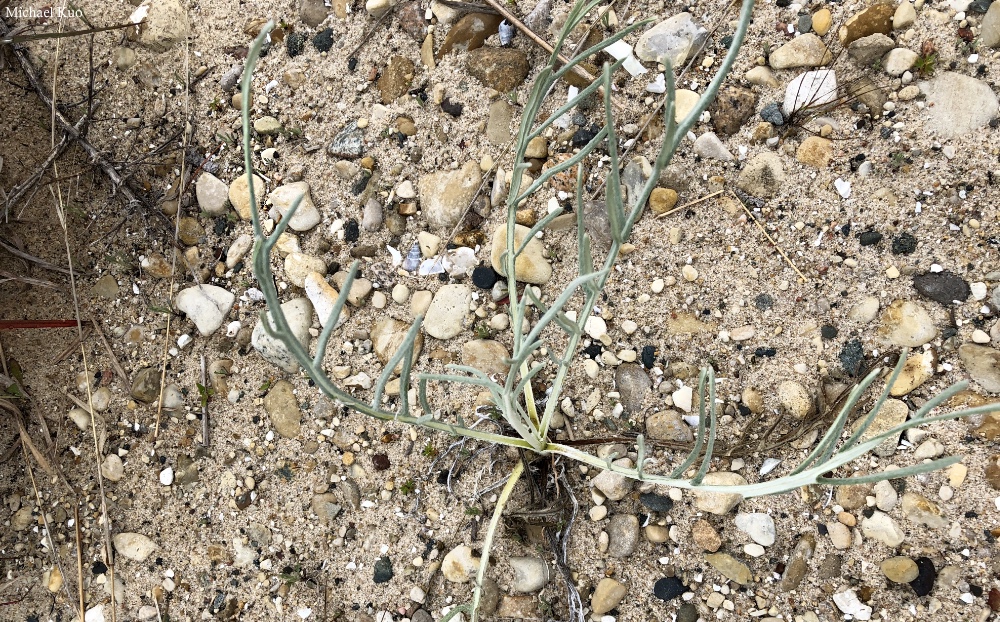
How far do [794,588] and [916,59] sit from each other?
4.09 ft

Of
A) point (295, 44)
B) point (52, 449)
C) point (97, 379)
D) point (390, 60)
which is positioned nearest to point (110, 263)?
point (97, 379)

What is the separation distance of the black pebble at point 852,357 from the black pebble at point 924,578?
421mm

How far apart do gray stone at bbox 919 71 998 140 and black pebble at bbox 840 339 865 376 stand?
1.70ft

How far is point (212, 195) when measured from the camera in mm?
1938

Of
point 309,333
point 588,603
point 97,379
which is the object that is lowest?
point 588,603

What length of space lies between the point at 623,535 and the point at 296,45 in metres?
1.57

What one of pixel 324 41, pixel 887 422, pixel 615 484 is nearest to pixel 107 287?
pixel 324 41

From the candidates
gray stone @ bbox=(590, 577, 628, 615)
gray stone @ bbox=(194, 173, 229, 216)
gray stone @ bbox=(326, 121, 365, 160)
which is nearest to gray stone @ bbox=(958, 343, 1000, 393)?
gray stone @ bbox=(590, 577, 628, 615)

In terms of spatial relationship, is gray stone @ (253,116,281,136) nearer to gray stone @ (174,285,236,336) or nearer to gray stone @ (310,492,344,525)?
gray stone @ (174,285,236,336)

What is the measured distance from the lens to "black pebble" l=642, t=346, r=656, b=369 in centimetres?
168

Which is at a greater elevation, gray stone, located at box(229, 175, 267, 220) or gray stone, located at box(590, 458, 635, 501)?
gray stone, located at box(229, 175, 267, 220)

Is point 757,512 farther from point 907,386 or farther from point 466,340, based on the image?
point 466,340

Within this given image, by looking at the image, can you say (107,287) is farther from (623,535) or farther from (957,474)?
(957,474)

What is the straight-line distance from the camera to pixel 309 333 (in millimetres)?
1819
